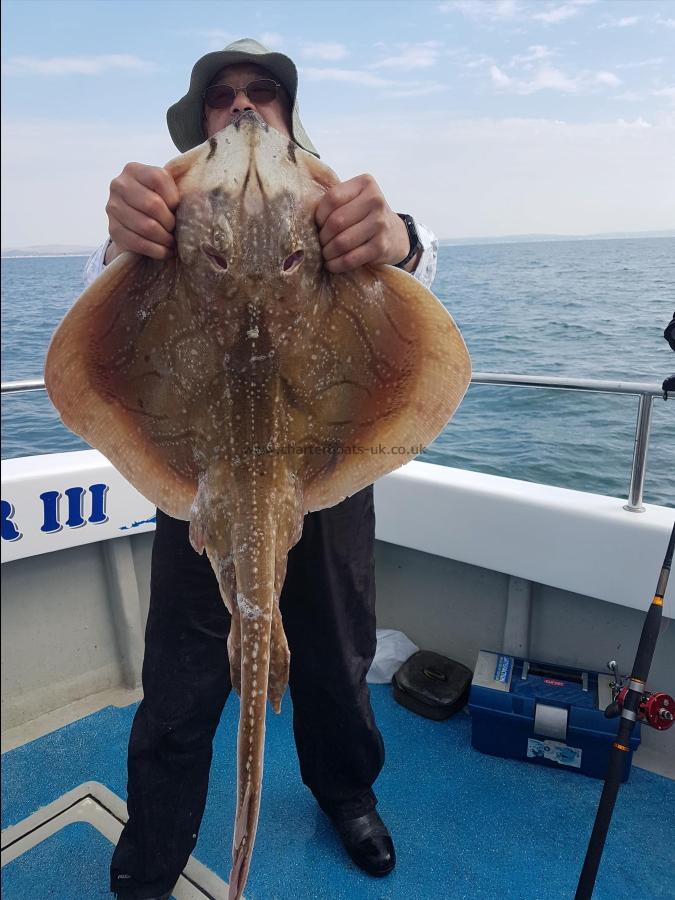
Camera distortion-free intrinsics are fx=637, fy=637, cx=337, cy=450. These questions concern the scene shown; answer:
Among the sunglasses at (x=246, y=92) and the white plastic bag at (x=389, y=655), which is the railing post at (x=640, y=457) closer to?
the white plastic bag at (x=389, y=655)

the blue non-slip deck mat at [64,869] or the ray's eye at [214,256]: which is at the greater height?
the ray's eye at [214,256]

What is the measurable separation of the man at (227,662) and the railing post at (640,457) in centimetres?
133

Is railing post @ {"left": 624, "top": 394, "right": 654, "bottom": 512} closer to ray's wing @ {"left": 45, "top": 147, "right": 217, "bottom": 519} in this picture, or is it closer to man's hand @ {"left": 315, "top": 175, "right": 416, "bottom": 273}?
man's hand @ {"left": 315, "top": 175, "right": 416, "bottom": 273}

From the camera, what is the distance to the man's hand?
3.78ft

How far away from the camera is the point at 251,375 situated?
1212 millimetres

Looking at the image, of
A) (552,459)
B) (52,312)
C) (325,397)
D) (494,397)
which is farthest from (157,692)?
(52,312)

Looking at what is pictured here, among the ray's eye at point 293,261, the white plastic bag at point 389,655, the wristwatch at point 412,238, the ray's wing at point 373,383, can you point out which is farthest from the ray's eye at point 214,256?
the white plastic bag at point 389,655

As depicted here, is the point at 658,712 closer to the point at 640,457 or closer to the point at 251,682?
the point at 640,457

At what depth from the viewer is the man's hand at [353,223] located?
1.15 meters

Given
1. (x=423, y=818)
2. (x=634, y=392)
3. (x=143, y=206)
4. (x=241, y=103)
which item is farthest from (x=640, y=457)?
(x=143, y=206)

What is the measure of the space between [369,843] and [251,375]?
194 cm

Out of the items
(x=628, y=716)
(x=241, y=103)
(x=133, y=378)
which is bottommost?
(x=628, y=716)

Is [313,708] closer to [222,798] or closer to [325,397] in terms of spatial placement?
[222,798]

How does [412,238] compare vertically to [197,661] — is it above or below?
above
